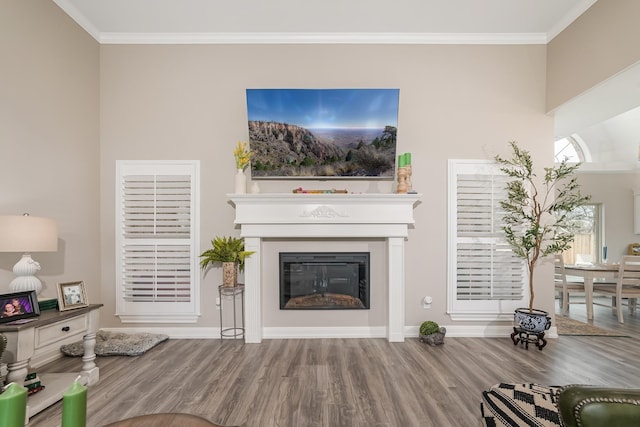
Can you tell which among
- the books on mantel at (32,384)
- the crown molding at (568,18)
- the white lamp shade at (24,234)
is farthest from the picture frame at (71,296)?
the crown molding at (568,18)

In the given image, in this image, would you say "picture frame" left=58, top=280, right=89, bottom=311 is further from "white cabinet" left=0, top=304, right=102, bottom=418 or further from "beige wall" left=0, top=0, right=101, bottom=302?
"beige wall" left=0, top=0, right=101, bottom=302

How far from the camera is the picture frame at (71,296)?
2.54 m

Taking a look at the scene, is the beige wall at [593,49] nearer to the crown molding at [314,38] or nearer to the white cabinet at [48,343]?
the crown molding at [314,38]

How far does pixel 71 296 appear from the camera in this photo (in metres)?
2.62

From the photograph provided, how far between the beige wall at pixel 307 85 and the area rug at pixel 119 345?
67cm

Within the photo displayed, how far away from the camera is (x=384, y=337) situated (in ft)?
12.2

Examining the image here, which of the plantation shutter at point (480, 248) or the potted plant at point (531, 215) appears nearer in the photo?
the potted plant at point (531, 215)

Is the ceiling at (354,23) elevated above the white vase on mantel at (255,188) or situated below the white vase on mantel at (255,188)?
above

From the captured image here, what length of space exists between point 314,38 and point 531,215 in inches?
131

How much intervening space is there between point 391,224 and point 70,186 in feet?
11.5

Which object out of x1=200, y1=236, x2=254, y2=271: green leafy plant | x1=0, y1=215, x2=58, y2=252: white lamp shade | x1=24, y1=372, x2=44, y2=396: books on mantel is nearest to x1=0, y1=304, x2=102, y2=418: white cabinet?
x1=24, y1=372, x2=44, y2=396: books on mantel

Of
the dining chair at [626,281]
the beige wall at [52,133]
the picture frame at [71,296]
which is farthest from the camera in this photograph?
the dining chair at [626,281]

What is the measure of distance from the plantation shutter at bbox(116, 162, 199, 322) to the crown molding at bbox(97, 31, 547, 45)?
1509 mm

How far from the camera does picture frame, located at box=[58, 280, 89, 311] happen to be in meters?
2.54
